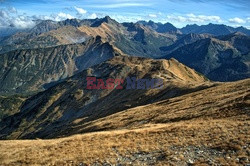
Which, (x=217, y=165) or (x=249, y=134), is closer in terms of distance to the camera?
(x=217, y=165)

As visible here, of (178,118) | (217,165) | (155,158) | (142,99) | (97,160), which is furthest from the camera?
(142,99)

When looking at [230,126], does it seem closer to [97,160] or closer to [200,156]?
[200,156]

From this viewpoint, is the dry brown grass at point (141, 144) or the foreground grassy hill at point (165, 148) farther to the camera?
the dry brown grass at point (141, 144)

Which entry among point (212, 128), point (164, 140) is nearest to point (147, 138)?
point (164, 140)

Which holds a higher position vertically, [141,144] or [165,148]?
[165,148]

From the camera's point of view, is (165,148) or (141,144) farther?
(141,144)

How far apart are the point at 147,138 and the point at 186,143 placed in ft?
21.1

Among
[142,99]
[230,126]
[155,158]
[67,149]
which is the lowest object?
[142,99]

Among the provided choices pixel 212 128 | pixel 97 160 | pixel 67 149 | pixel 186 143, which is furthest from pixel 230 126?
pixel 67 149

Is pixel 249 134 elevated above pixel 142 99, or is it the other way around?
pixel 249 134

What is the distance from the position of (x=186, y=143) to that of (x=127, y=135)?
11015 mm

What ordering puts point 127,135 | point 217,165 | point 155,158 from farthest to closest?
point 127,135, point 155,158, point 217,165

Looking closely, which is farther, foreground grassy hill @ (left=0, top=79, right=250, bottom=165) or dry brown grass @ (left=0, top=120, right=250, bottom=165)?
dry brown grass @ (left=0, top=120, right=250, bottom=165)

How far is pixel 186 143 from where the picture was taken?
101ft
